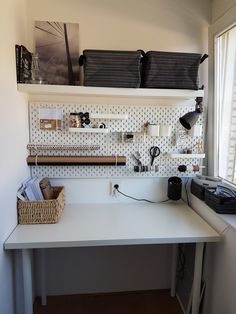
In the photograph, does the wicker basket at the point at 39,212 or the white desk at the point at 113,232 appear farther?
the wicker basket at the point at 39,212

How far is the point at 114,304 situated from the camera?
196 cm

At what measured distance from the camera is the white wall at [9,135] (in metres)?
1.28

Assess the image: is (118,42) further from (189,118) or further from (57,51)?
(189,118)

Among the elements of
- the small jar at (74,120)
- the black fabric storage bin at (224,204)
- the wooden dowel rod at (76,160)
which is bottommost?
the black fabric storage bin at (224,204)

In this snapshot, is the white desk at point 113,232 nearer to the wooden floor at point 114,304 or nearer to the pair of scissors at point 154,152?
the pair of scissors at point 154,152

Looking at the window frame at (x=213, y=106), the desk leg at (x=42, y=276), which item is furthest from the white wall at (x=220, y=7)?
the desk leg at (x=42, y=276)

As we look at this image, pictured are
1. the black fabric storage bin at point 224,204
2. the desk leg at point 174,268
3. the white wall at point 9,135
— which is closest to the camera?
the white wall at point 9,135

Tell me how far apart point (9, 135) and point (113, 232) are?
0.80 m

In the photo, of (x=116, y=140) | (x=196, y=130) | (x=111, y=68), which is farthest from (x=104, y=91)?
(x=196, y=130)

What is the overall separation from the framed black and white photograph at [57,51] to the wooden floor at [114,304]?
169 cm

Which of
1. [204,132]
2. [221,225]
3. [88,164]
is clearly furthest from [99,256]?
[204,132]

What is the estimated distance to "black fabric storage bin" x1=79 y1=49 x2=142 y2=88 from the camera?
1562mm

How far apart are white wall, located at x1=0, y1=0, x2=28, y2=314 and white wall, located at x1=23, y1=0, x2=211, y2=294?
1.15 ft

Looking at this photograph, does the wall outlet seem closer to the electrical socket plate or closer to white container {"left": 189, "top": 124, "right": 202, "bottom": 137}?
the electrical socket plate
